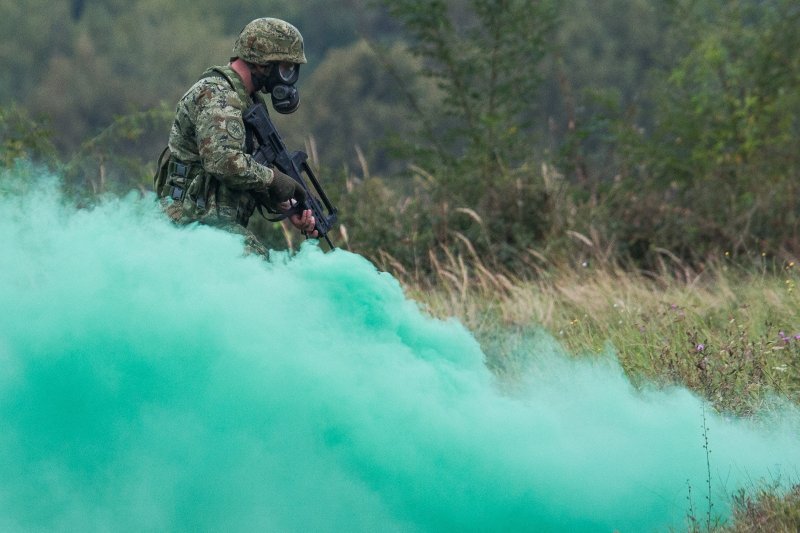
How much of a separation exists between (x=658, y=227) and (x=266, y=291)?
629 centimetres

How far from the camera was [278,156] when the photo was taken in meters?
5.52

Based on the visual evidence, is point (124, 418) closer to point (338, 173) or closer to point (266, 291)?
point (266, 291)

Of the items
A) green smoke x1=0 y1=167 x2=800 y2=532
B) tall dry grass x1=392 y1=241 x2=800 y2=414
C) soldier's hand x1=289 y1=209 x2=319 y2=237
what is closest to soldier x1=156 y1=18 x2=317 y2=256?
soldier's hand x1=289 y1=209 x2=319 y2=237

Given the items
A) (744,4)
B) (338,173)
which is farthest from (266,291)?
(744,4)

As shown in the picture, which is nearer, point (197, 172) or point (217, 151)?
point (217, 151)

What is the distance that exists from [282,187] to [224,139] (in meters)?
0.43

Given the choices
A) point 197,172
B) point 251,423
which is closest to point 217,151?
point 197,172

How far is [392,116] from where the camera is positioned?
37656 millimetres

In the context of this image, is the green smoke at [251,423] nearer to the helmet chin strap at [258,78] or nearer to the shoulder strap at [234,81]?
the shoulder strap at [234,81]

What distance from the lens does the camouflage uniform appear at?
16.6 feet

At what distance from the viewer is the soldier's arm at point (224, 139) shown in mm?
5039

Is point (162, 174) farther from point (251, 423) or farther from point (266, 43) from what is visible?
point (251, 423)

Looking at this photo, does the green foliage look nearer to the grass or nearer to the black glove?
the grass

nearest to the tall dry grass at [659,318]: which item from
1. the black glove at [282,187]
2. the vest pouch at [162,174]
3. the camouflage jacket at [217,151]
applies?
the black glove at [282,187]
